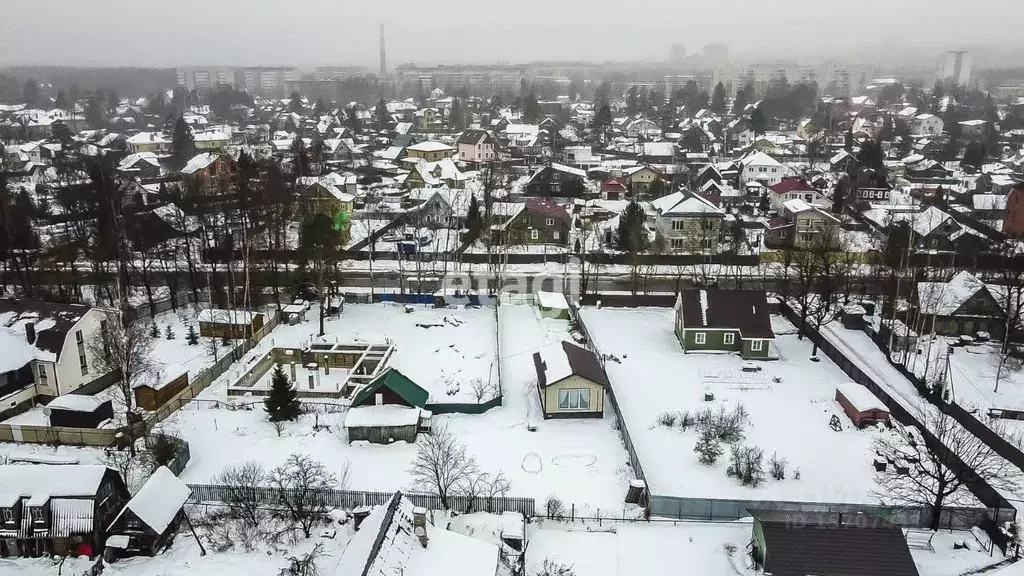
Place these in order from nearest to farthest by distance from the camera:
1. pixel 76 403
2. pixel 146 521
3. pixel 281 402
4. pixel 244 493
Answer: pixel 146 521, pixel 244 493, pixel 76 403, pixel 281 402

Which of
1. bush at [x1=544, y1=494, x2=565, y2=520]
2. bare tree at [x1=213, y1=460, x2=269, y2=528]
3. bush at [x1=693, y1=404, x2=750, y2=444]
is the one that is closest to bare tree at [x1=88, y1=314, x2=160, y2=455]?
bare tree at [x1=213, y1=460, x2=269, y2=528]

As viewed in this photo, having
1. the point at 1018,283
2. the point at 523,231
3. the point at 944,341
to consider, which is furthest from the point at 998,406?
the point at 523,231

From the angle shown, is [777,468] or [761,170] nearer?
[777,468]

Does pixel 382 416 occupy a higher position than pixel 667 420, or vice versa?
pixel 382 416

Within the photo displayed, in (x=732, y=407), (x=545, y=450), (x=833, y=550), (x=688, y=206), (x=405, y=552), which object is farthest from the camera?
(x=688, y=206)

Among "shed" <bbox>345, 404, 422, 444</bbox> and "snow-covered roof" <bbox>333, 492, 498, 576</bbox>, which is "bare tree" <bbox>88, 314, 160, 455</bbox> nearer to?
"shed" <bbox>345, 404, 422, 444</bbox>

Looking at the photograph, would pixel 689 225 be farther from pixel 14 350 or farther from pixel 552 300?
pixel 14 350

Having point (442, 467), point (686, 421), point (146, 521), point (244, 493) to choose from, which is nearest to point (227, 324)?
point (244, 493)

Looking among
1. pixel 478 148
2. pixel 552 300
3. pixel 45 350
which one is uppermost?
pixel 478 148
